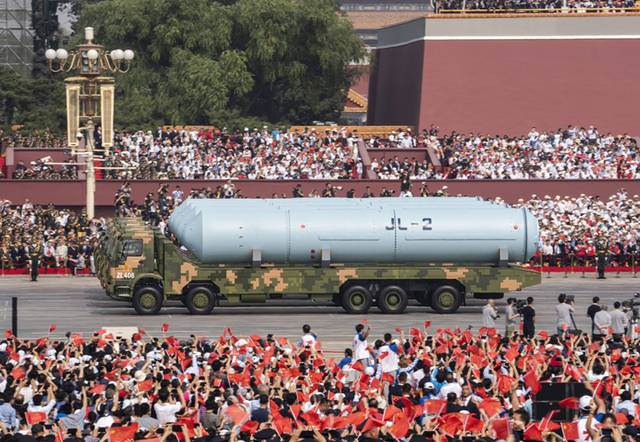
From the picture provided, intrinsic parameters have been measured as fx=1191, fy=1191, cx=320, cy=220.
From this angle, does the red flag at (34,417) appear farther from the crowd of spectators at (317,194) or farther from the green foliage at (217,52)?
the green foliage at (217,52)

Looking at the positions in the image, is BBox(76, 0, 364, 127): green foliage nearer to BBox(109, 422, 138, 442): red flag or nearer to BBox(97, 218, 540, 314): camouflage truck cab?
BBox(97, 218, 540, 314): camouflage truck cab

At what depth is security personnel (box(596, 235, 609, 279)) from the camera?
46750mm

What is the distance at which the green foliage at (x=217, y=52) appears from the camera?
216 feet

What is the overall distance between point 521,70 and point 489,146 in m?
8.18

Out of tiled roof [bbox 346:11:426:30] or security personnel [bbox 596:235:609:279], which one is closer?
security personnel [bbox 596:235:609:279]

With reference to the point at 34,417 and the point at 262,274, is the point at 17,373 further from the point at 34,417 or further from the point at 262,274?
the point at 262,274

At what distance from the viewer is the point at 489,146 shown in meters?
59.8

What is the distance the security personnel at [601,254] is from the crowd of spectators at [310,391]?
24657mm

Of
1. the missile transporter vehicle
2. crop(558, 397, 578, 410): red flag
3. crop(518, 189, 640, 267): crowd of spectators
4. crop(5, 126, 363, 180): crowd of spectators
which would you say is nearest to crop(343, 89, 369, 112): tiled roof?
crop(5, 126, 363, 180): crowd of spectators

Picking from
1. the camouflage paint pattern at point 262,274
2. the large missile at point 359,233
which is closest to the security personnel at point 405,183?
the large missile at point 359,233

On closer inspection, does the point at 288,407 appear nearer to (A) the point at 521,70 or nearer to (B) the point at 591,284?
(B) the point at 591,284

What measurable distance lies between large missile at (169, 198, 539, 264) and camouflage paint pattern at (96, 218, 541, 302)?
28 cm

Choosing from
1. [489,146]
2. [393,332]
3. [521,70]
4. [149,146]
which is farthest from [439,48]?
[393,332]

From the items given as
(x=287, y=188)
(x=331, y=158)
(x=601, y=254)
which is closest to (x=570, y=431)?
(x=601, y=254)
